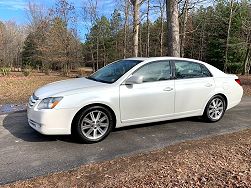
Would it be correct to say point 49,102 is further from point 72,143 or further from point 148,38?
point 148,38

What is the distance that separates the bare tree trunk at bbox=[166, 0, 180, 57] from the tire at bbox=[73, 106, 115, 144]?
6256 millimetres

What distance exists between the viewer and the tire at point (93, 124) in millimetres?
4887

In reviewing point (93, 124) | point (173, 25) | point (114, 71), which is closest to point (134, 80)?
point (114, 71)

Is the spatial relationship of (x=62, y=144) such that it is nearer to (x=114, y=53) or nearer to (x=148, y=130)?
(x=148, y=130)

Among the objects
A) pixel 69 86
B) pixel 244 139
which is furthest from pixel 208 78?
pixel 69 86

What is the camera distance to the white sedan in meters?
4.80

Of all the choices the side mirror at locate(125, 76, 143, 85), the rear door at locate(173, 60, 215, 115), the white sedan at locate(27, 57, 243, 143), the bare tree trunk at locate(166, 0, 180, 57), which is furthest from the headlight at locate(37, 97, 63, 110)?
the bare tree trunk at locate(166, 0, 180, 57)

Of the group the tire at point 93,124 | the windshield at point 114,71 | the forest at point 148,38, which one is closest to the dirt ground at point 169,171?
the tire at point 93,124

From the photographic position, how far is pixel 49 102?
477 centimetres

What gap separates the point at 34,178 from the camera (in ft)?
11.9

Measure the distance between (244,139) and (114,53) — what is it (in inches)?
1406

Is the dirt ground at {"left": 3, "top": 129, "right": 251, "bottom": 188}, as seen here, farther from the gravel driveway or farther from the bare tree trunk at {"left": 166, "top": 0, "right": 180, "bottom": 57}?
the bare tree trunk at {"left": 166, "top": 0, "right": 180, "bottom": 57}

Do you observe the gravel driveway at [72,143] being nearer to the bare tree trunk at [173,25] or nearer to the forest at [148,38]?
the bare tree trunk at [173,25]

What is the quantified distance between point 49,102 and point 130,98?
1.49 m
